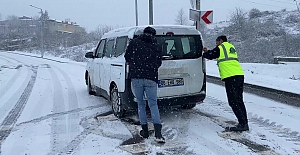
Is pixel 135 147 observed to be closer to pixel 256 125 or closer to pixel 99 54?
pixel 256 125

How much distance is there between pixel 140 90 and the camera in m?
4.55

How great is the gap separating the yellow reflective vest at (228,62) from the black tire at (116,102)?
6.88ft

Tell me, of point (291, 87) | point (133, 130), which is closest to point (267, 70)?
point (291, 87)

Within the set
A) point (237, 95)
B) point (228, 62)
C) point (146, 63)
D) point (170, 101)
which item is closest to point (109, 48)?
point (170, 101)

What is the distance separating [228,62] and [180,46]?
1039 millimetres

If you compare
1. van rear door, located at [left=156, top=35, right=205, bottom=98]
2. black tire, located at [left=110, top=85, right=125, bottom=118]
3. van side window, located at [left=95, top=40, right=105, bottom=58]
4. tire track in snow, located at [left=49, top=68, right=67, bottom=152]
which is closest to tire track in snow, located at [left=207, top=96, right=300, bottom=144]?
van rear door, located at [left=156, top=35, right=205, bottom=98]

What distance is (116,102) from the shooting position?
237 inches

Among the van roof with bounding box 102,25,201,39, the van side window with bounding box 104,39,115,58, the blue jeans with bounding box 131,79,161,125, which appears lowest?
the blue jeans with bounding box 131,79,161,125

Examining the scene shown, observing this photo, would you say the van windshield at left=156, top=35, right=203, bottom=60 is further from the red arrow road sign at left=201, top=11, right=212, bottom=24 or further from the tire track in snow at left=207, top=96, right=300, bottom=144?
the red arrow road sign at left=201, top=11, right=212, bottom=24

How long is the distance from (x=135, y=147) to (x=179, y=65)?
6.26 feet

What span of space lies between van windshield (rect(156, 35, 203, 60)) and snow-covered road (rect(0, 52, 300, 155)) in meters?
1.29

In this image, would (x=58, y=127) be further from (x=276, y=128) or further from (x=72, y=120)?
(x=276, y=128)

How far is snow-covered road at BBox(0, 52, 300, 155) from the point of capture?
13.9ft

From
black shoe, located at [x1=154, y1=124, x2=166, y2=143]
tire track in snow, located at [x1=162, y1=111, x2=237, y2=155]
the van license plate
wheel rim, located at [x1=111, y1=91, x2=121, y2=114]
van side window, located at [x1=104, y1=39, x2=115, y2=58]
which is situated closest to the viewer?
tire track in snow, located at [x1=162, y1=111, x2=237, y2=155]
